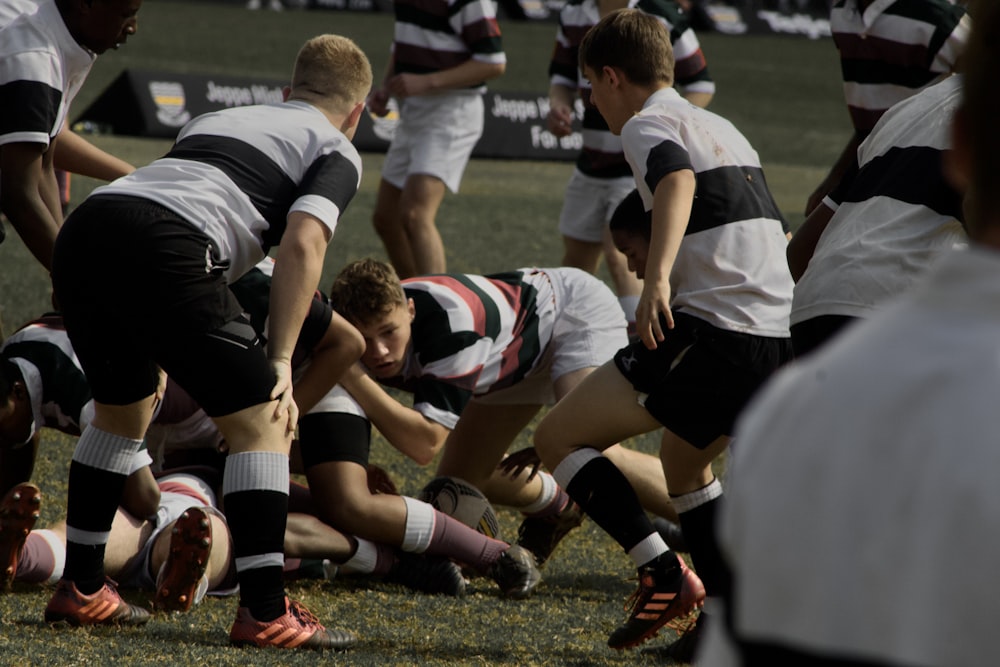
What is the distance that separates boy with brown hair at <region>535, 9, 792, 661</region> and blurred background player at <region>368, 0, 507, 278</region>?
3117mm

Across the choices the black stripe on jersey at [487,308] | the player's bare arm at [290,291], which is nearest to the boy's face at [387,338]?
the black stripe on jersey at [487,308]

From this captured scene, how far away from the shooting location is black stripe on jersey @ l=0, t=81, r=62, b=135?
3312mm

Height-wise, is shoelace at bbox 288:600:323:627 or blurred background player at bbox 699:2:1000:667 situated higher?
blurred background player at bbox 699:2:1000:667

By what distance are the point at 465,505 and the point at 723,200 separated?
111cm

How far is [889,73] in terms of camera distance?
4137 mm

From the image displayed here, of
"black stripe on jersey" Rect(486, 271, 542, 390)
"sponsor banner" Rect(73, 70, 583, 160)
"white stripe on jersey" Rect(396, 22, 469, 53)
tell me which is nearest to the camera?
"black stripe on jersey" Rect(486, 271, 542, 390)

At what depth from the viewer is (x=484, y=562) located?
3.40 m

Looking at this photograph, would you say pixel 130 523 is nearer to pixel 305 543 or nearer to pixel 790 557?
pixel 305 543

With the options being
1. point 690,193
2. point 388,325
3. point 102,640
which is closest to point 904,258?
point 690,193

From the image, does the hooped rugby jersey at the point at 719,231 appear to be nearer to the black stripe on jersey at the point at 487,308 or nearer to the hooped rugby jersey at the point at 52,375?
the black stripe on jersey at the point at 487,308

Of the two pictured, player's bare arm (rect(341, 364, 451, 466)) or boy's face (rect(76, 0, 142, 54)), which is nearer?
boy's face (rect(76, 0, 142, 54))

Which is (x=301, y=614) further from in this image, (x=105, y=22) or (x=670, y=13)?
(x=670, y=13)

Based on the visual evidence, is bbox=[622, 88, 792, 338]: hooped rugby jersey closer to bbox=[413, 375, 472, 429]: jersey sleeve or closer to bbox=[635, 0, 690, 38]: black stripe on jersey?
bbox=[413, 375, 472, 429]: jersey sleeve

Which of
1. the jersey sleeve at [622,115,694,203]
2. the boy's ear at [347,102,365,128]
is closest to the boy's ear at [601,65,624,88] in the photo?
the jersey sleeve at [622,115,694,203]
